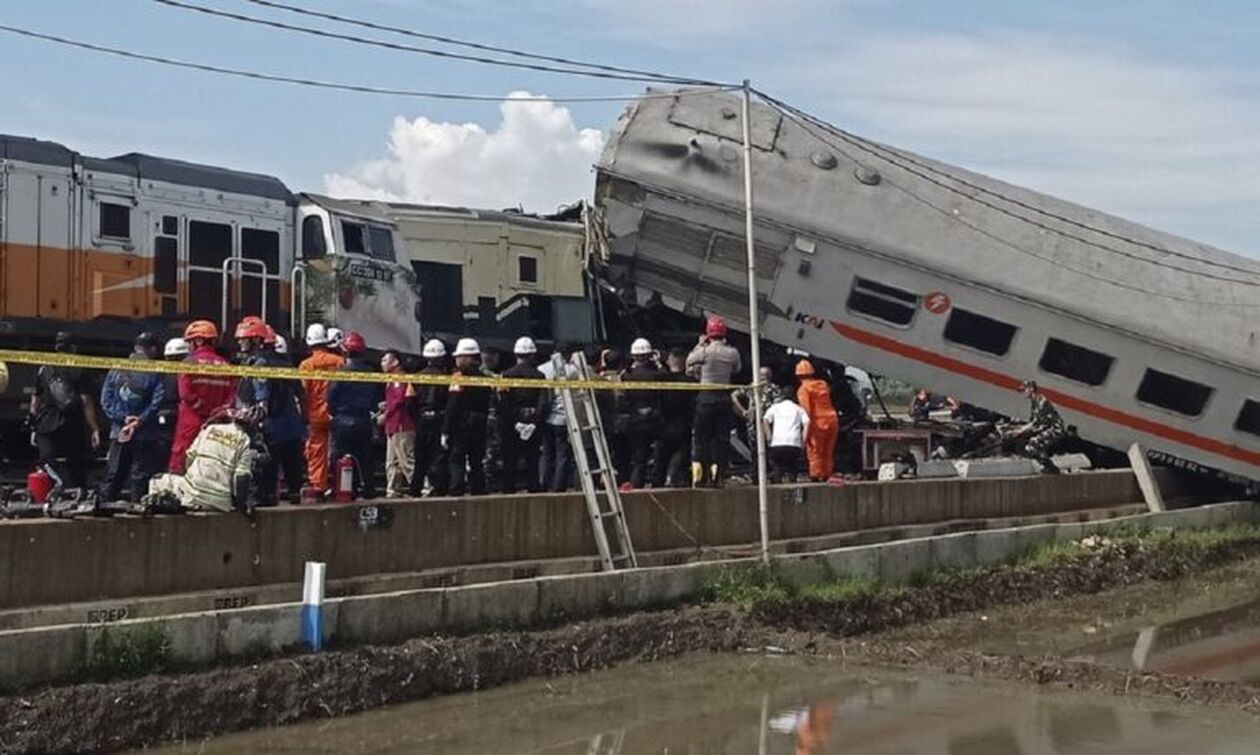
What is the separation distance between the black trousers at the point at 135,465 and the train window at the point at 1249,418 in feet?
49.6

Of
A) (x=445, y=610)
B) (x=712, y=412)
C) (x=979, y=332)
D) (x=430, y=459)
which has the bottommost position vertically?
(x=445, y=610)

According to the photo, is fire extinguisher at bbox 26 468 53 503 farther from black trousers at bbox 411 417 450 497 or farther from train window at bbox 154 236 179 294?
train window at bbox 154 236 179 294

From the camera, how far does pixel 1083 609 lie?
52.1 feet

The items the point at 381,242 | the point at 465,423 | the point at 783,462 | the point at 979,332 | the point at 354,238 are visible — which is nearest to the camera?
the point at 465,423

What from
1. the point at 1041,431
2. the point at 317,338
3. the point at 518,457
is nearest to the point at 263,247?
the point at 317,338

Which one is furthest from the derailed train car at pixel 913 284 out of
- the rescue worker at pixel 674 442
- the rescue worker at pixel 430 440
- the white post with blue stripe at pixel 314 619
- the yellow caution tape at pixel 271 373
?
the white post with blue stripe at pixel 314 619

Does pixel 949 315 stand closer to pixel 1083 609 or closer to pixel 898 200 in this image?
pixel 898 200

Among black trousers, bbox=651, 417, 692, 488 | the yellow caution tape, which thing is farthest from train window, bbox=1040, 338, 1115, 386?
the yellow caution tape

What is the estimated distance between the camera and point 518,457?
1491cm

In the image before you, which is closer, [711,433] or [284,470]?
[284,470]

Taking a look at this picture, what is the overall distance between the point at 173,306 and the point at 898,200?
31.1 feet

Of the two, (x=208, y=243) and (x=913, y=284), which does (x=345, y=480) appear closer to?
(x=208, y=243)

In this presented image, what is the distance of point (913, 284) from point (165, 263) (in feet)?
30.9

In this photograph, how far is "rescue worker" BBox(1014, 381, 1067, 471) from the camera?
20656 mm
